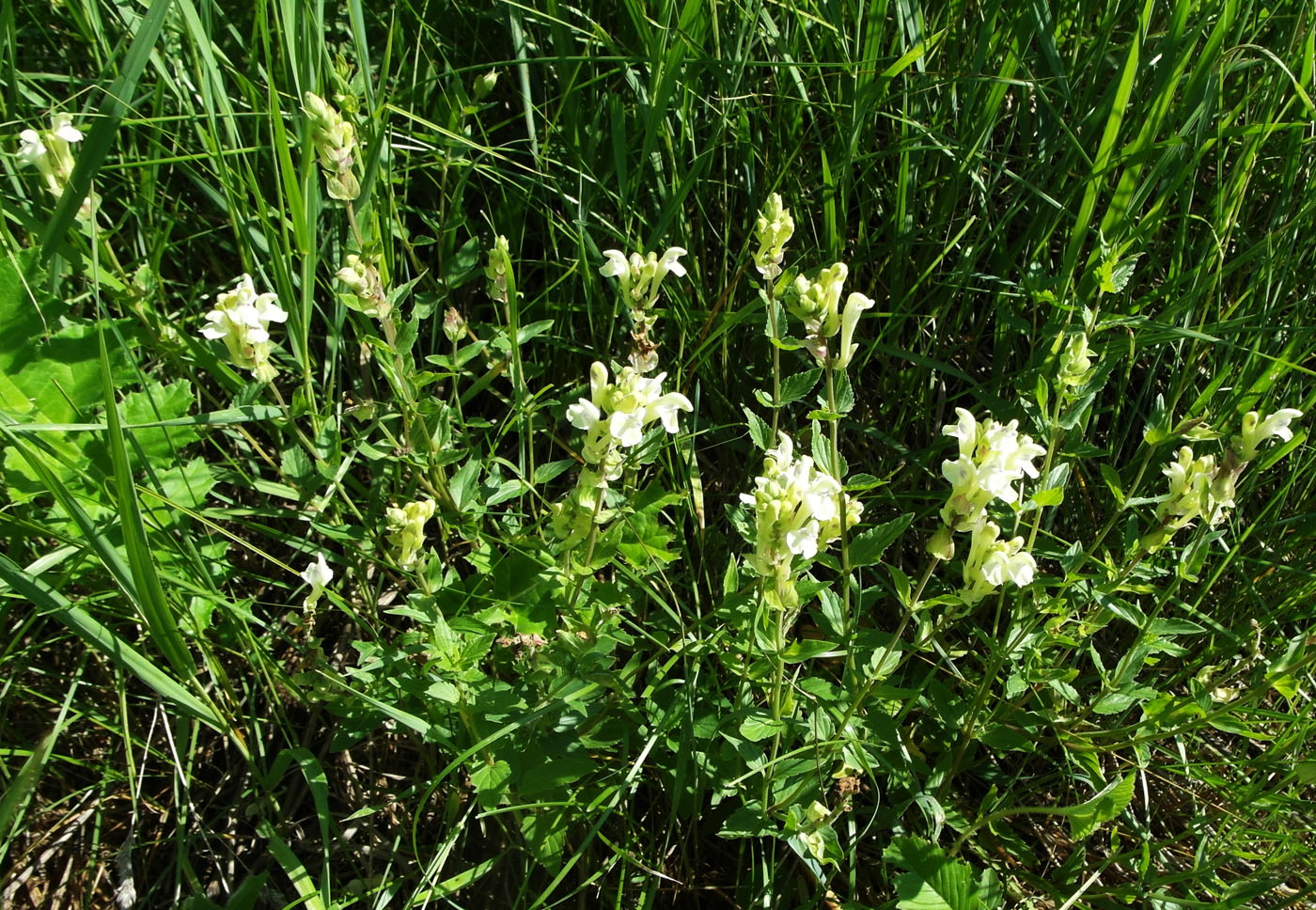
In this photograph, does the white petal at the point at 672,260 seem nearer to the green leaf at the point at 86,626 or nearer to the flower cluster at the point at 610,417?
the flower cluster at the point at 610,417

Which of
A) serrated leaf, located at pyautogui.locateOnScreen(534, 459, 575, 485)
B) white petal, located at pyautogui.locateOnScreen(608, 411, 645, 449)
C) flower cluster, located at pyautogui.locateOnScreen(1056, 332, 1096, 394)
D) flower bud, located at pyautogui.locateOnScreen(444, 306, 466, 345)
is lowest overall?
serrated leaf, located at pyautogui.locateOnScreen(534, 459, 575, 485)

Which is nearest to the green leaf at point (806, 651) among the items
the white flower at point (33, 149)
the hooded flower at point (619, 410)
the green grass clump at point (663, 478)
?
the green grass clump at point (663, 478)

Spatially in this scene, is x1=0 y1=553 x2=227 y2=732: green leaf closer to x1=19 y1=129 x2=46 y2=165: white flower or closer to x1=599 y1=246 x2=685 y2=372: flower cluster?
x1=19 y1=129 x2=46 y2=165: white flower

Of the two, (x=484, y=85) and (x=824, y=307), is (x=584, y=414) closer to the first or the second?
(x=824, y=307)

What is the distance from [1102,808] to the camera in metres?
2.03

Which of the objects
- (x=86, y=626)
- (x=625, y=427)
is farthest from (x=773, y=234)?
(x=86, y=626)

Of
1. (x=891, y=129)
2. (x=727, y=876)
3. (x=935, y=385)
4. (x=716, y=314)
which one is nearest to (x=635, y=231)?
(x=716, y=314)

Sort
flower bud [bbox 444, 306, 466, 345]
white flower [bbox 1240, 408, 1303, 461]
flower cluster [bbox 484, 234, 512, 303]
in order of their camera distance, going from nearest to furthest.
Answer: white flower [bbox 1240, 408, 1303, 461], flower cluster [bbox 484, 234, 512, 303], flower bud [bbox 444, 306, 466, 345]

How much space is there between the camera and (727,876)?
241cm

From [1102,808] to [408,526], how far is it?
1518 mm

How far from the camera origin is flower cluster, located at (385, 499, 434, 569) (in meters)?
1.98

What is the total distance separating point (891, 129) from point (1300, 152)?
1.03m

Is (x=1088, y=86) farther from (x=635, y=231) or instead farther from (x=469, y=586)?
(x=469, y=586)

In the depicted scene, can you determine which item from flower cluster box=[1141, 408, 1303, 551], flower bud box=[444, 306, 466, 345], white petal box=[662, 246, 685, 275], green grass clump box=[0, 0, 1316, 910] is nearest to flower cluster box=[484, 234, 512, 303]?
green grass clump box=[0, 0, 1316, 910]
